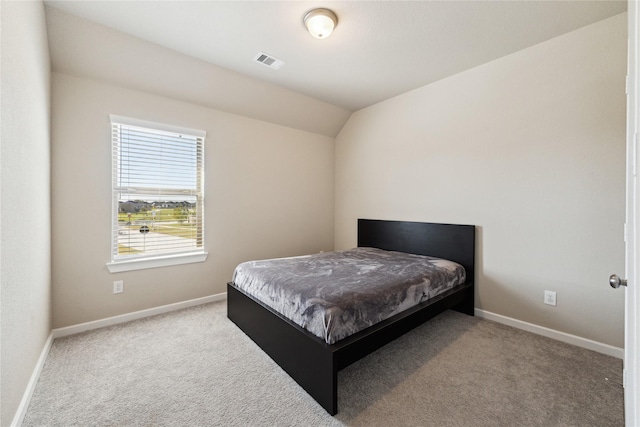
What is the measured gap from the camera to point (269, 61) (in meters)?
2.72

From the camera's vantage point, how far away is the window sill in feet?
Answer: 8.60

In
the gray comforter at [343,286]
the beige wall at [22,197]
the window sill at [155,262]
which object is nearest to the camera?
the beige wall at [22,197]

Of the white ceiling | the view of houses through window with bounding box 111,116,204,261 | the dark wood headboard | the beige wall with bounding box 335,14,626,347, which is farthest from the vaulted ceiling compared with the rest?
the dark wood headboard

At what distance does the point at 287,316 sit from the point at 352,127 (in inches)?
127

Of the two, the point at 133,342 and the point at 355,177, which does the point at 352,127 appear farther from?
the point at 133,342

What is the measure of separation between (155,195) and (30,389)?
5.88 feet

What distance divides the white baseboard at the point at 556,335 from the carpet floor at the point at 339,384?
0.08 metres

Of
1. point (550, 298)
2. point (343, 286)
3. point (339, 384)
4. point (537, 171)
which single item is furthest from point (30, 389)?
point (537, 171)

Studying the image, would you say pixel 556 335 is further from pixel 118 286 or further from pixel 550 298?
pixel 118 286

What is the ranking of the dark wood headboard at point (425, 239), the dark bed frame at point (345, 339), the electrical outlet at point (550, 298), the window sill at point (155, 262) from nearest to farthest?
the dark bed frame at point (345, 339) → the electrical outlet at point (550, 298) → the window sill at point (155, 262) → the dark wood headboard at point (425, 239)

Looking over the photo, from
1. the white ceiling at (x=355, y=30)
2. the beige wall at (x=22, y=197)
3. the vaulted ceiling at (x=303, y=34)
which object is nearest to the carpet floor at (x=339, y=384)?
the beige wall at (x=22, y=197)

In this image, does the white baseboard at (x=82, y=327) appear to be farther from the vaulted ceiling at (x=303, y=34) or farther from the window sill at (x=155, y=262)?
the vaulted ceiling at (x=303, y=34)

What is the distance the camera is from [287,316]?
1911 mm

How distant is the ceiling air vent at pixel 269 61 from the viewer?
2.62m
